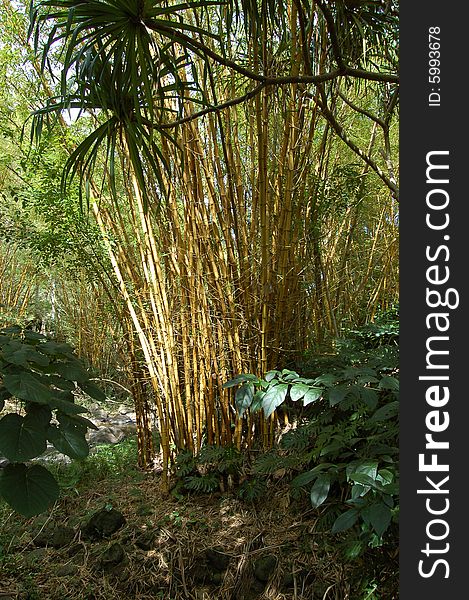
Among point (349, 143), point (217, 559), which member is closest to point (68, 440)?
point (217, 559)

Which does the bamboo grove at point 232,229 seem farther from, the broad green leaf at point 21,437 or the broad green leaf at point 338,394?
the broad green leaf at point 21,437

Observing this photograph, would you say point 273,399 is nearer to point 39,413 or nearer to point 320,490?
point 320,490

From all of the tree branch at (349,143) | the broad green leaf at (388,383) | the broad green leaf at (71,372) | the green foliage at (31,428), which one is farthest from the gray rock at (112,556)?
the tree branch at (349,143)

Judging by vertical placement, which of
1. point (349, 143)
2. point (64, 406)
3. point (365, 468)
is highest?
point (349, 143)

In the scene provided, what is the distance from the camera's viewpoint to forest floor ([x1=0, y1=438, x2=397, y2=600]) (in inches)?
64.6

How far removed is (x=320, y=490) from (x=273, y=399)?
244 mm

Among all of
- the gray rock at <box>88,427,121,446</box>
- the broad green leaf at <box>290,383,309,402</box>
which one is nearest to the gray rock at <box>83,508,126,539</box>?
the broad green leaf at <box>290,383,309,402</box>

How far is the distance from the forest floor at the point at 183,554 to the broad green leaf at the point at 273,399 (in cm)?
51

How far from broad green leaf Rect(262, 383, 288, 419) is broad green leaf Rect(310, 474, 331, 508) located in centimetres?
20

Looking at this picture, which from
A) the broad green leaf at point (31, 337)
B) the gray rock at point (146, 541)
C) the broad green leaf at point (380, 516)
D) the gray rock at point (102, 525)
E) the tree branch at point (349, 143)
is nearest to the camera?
the broad green leaf at point (380, 516)

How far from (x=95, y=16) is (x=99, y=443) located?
9.44 feet

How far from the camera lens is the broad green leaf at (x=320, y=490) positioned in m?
1.17

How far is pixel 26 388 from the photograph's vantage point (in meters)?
1.08

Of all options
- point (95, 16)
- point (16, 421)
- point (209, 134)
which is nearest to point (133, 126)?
point (95, 16)
